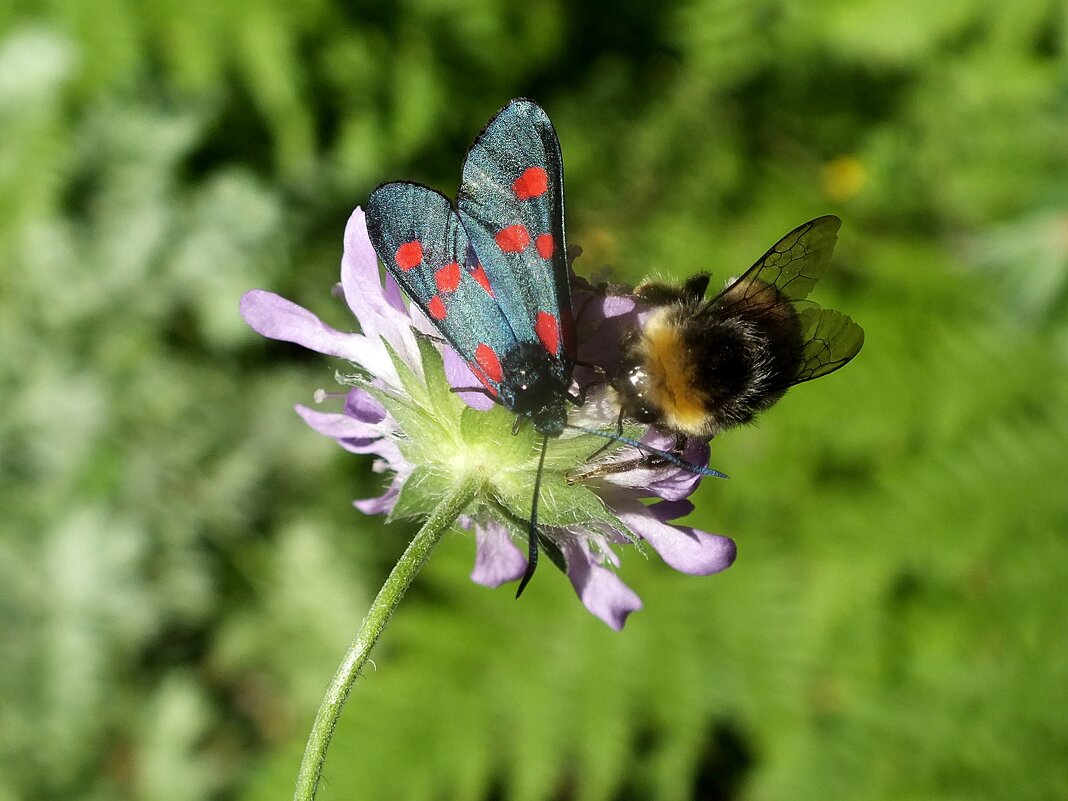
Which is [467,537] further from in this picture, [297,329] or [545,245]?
[545,245]

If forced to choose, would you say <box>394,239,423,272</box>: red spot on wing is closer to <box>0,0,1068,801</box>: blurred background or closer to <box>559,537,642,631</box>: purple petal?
<box>559,537,642,631</box>: purple petal

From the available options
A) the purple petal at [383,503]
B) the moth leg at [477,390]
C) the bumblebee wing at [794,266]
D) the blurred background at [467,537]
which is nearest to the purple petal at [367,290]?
the moth leg at [477,390]

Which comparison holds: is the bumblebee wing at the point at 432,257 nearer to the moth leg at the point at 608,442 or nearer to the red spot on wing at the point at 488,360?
the red spot on wing at the point at 488,360

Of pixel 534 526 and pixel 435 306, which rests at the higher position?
pixel 435 306

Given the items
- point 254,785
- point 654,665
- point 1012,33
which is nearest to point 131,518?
point 254,785

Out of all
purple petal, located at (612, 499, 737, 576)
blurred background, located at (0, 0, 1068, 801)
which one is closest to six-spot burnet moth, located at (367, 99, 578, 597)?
purple petal, located at (612, 499, 737, 576)

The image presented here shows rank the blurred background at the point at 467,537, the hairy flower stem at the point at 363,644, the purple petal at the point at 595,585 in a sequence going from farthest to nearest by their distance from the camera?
the blurred background at the point at 467,537 → the purple petal at the point at 595,585 → the hairy flower stem at the point at 363,644

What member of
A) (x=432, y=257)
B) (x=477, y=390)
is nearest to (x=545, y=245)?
(x=432, y=257)

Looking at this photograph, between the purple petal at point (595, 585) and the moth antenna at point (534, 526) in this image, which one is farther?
the purple petal at point (595, 585)
